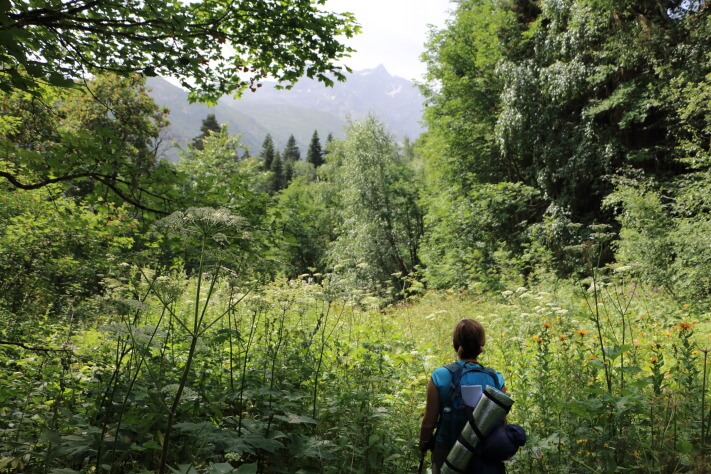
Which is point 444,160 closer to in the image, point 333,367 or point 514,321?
point 514,321

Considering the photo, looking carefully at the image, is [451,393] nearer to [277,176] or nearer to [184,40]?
[184,40]

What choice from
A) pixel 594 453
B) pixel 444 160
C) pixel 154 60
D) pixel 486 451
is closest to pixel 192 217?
pixel 486 451

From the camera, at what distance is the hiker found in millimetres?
2881

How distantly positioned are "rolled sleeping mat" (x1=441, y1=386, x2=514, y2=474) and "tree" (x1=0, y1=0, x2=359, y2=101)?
363 cm

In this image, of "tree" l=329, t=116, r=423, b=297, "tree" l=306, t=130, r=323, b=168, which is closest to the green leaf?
"tree" l=329, t=116, r=423, b=297

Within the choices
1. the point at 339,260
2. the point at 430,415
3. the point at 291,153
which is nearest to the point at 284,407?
the point at 430,415

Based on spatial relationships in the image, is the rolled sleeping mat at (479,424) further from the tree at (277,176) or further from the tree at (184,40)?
the tree at (277,176)

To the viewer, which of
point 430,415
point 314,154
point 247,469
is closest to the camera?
point 247,469

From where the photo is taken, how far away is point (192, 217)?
8.48 ft

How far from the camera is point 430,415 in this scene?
9.82 ft

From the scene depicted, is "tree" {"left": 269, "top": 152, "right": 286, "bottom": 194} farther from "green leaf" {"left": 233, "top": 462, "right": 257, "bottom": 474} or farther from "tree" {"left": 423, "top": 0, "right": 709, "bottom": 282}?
"green leaf" {"left": 233, "top": 462, "right": 257, "bottom": 474}

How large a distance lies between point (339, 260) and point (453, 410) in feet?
31.3

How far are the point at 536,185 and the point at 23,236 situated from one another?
1831 cm

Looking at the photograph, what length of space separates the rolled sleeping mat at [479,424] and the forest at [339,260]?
0.83 m
